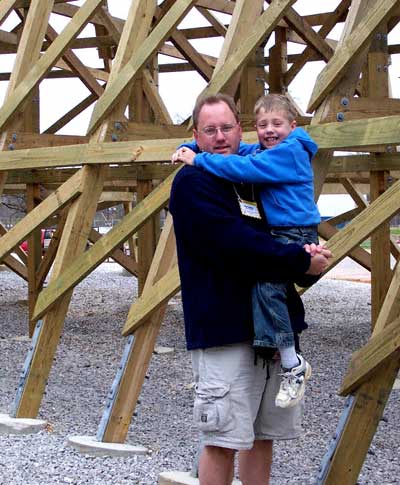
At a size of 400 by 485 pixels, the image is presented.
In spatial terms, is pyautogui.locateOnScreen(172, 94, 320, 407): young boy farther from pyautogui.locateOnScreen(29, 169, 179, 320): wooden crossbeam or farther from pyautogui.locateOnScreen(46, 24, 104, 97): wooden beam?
pyautogui.locateOnScreen(46, 24, 104, 97): wooden beam

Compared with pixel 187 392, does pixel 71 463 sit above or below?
below

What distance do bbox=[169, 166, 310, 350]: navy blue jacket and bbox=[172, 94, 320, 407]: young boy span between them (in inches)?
1.9

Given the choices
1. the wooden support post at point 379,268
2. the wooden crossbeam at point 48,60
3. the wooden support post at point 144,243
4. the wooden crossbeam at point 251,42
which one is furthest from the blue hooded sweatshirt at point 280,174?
the wooden support post at point 144,243

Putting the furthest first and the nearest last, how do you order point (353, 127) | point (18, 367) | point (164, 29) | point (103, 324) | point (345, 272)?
point (345, 272) → point (103, 324) → point (18, 367) → point (164, 29) → point (353, 127)

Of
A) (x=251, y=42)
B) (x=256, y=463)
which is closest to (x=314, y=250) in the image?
(x=256, y=463)

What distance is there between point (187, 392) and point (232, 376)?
4.00 m

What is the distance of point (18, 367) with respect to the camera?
827 centimetres

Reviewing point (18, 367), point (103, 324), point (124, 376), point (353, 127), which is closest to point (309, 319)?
point (103, 324)

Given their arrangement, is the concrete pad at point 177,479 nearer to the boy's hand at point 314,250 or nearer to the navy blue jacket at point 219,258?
the navy blue jacket at point 219,258

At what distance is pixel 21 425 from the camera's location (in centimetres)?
580

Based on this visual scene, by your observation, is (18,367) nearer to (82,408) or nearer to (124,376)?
(82,408)

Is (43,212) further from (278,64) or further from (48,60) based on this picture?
(278,64)

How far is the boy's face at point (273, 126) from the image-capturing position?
325 cm

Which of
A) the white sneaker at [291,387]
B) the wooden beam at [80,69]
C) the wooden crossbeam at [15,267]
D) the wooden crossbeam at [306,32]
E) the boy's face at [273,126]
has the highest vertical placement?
the wooden crossbeam at [306,32]
